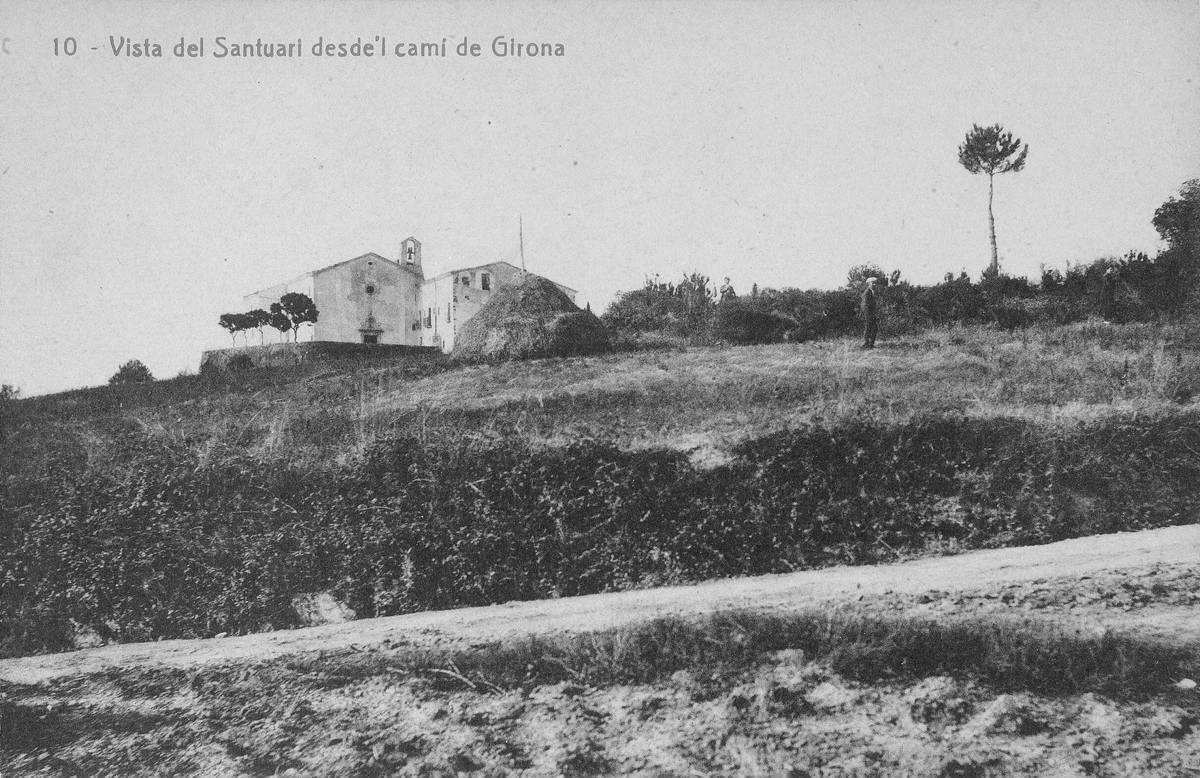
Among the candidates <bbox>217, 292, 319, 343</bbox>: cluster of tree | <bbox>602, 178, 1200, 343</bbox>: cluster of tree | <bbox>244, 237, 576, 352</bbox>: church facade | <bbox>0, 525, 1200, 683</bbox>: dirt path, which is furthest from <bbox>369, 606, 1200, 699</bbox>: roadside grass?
<bbox>217, 292, 319, 343</bbox>: cluster of tree

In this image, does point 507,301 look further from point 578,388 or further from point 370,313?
point 370,313

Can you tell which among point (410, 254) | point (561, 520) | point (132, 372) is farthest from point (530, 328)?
point (410, 254)

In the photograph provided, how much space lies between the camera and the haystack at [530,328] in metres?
15.6

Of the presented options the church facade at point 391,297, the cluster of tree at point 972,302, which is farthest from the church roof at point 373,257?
the cluster of tree at point 972,302

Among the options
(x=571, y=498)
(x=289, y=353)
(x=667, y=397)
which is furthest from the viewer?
(x=289, y=353)

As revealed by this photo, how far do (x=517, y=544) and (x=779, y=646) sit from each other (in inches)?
135

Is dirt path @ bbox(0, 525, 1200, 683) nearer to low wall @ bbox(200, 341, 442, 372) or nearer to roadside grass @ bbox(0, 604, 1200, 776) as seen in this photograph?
roadside grass @ bbox(0, 604, 1200, 776)

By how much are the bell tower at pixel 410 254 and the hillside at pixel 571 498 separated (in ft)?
117

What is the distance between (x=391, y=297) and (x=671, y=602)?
131 ft

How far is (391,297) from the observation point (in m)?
42.2

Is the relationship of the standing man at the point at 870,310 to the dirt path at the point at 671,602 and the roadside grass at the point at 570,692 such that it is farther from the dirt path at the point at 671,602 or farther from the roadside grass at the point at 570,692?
the roadside grass at the point at 570,692

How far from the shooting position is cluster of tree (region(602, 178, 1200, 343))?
1518 cm

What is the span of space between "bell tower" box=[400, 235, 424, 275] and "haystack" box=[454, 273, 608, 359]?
28860mm

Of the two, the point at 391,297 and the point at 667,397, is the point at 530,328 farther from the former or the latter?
the point at 391,297
